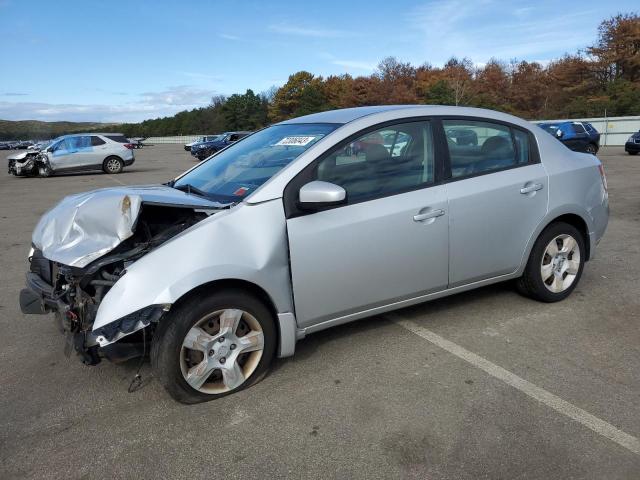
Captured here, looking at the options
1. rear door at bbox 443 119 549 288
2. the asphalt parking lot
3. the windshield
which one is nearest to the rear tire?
the asphalt parking lot

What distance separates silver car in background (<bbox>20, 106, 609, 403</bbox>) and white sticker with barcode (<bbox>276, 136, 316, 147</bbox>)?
16 millimetres

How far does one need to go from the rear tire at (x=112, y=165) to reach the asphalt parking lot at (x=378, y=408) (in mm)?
17673

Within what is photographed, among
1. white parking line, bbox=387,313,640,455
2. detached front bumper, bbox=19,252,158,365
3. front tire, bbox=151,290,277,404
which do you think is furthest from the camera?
front tire, bbox=151,290,277,404

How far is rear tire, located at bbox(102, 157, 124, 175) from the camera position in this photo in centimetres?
2062

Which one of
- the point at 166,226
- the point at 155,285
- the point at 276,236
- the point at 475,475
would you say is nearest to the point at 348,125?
the point at 276,236

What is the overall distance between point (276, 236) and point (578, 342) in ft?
7.64

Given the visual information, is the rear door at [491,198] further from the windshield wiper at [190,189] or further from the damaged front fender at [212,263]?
the windshield wiper at [190,189]

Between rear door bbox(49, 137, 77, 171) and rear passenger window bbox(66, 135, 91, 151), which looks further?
rear passenger window bbox(66, 135, 91, 151)

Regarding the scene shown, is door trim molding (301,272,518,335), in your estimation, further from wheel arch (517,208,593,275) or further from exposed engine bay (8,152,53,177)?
exposed engine bay (8,152,53,177)

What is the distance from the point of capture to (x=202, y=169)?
4.26m

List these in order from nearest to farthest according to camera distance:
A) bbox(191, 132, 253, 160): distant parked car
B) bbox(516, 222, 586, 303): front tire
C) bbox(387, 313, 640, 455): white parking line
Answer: bbox(387, 313, 640, 455): white parking line → bbox(516, 222, 586, 303): front tire → bbox(191, 132, 253, 160): distant parked car

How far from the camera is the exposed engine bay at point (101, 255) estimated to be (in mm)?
2873

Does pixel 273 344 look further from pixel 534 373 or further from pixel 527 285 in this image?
pixel 527 285

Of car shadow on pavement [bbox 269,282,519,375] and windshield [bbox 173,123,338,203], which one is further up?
windshield [bbox 173,123,338,203]
